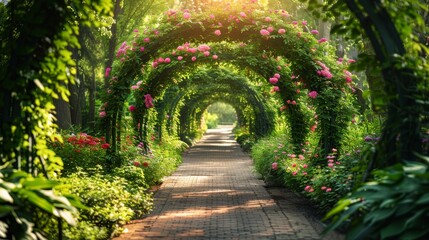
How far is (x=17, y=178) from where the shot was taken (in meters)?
4.36

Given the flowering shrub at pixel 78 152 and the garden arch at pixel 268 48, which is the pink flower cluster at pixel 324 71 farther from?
the flowering shrub at pixel 78 152

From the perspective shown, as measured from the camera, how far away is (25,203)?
13.8ft

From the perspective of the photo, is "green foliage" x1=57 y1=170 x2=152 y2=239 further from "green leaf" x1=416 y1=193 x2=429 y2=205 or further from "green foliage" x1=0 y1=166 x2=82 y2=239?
"green leaf" x1=416 y1=193 x2=429 y2=205

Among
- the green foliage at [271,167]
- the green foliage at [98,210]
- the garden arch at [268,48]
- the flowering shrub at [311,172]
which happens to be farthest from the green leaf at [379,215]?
the green foliage at [271,167]

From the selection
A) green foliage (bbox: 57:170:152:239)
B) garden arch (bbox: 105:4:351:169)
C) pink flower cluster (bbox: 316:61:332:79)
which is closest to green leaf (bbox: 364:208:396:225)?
green foliage (bbox: 57:170:152:239)

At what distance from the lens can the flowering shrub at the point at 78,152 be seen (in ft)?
29.7

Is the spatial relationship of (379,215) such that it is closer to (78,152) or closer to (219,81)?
(78,152)

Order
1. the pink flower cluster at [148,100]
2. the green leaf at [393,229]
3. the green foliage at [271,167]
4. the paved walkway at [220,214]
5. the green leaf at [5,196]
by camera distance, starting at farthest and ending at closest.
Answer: the pink flower cluster at [148,100], the green foliage at [271,167], the paved walkway at [220,214], the green leaf at [5,196], the green leaf at [393,229]

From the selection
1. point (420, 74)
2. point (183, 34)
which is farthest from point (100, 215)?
point (183, 34)

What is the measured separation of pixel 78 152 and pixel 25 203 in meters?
5.09

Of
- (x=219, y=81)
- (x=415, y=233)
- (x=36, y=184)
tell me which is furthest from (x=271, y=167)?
(x=219, y=81)

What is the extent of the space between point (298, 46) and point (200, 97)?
19523 millimetres

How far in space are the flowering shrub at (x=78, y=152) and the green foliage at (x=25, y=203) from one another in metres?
4.23

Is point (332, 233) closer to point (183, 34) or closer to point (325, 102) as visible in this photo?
point (325, 102)
